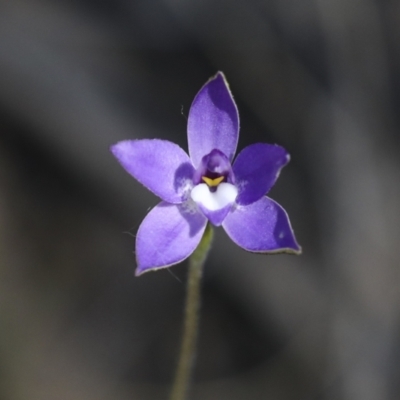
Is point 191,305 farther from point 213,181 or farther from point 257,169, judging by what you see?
point 257,169

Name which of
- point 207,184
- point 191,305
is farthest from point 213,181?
point 191,305

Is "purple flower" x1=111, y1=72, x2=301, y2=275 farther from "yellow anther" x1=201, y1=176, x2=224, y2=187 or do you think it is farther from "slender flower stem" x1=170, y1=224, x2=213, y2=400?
"slender flower stem" x1=170, y1=224, x2=213, y2=400

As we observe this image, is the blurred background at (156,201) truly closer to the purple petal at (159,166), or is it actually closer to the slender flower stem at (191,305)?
the slender flower stem at (191,305)

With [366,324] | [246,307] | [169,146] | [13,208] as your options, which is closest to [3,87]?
[13,208]

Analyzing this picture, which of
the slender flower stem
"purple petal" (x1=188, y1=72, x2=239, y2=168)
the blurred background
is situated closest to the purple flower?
"purple petal" (x1=188, y1=72, x2=239, y2=168)

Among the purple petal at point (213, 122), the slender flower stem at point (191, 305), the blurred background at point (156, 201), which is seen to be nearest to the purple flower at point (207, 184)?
the purple petal at point (213, 122)

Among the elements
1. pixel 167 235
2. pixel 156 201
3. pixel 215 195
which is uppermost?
pixel 156 201

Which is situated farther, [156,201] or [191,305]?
[156,201]
